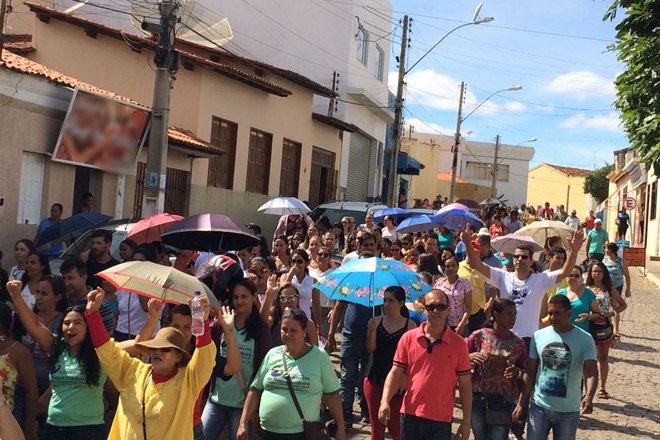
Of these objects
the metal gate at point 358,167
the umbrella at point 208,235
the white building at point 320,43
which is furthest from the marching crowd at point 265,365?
the metal gate at point 358,167

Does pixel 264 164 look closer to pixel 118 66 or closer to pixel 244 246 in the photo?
pixel 118 66

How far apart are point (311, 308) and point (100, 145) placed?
28.5 ft

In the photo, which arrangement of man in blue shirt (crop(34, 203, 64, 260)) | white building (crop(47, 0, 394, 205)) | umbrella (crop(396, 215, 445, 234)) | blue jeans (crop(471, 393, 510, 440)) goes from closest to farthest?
blue jeans (crop(471, 393, 510, 440))
man in blue shirt (crop(34, 203, 64, 260))
umbrella (crop(396, 215, 445, 234))
white building (crop(47, 0, 394, 205))

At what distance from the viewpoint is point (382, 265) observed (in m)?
7.80

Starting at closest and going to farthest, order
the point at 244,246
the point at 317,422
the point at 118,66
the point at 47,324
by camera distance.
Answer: the point at 317,422 < the point at 47,324 < the point at 244,246 < the point at 118,66

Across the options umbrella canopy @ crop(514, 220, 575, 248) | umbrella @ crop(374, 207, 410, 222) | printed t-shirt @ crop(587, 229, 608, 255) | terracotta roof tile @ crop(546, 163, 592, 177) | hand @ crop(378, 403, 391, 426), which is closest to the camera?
hand @ crop(378, 403, 391, 426)

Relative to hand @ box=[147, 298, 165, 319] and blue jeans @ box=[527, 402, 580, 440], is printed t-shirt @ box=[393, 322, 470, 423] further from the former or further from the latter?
hand @ box=[147, 298, 165, 319]

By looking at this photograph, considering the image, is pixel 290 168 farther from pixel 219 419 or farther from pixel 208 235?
pixel 219 419

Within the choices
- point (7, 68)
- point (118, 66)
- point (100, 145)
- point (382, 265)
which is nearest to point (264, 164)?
point (118, 66)

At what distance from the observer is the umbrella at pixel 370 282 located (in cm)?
762

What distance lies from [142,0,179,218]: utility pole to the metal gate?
19206 millimetres

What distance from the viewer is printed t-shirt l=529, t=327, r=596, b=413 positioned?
657cm

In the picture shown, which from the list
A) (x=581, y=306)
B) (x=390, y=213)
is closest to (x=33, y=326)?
(x=581, y=306)

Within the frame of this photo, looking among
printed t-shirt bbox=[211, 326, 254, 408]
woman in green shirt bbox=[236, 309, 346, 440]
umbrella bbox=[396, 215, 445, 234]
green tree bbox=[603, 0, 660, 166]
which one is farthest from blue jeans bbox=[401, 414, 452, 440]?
umbrella bbox=[396, 215, 445, 234]
